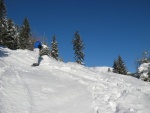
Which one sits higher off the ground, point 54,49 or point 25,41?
point 25,41

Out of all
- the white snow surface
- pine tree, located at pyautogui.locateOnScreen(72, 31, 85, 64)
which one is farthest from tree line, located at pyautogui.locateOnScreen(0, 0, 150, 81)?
the white snow surface

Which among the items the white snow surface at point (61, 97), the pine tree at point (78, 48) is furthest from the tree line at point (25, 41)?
the white snow surface at point (61, 97)

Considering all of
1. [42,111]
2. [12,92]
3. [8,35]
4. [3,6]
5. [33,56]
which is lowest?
[42,111]

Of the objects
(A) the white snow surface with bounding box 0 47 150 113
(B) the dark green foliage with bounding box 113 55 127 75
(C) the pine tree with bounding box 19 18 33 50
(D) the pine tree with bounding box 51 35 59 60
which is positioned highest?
(C) the pine tree with bounding box 19 18 33 50

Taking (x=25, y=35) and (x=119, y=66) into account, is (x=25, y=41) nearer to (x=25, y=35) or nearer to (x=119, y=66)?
(x=25, y=35)

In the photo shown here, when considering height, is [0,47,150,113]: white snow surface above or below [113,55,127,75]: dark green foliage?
below

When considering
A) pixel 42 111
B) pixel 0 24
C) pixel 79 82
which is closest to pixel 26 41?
pixel 0 24

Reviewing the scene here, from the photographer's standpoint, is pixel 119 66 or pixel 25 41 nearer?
pixel 119 66

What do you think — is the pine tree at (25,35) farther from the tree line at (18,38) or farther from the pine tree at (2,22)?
the pine tree at (2,22)

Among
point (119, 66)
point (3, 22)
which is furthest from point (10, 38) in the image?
point (119, 66)

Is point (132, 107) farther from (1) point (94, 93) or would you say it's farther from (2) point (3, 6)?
(2) point (3, 6)

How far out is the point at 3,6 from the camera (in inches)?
2085

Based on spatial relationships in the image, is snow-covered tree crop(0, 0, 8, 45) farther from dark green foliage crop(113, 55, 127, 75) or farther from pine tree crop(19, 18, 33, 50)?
dark green foliage crop(113, 55, 127, 75)

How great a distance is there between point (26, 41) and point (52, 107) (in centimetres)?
5505
